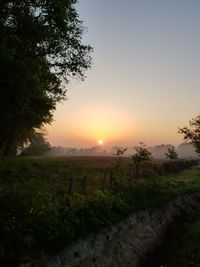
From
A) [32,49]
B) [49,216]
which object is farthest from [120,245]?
[32,49]

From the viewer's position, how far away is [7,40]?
29.4 meters

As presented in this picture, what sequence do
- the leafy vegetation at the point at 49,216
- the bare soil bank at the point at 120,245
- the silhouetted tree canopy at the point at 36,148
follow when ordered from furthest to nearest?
1. the silhouetted tree canopy at the point at 36,148
2. the bare soil bank at the point at 120,245
3. the leafy vegetation at the point at 49,216

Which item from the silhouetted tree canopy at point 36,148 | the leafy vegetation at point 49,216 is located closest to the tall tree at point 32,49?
the leafy vegetation at point 49,216

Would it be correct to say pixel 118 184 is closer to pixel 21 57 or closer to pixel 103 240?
pixel 103 240

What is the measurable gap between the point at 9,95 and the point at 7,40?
15.6 feet

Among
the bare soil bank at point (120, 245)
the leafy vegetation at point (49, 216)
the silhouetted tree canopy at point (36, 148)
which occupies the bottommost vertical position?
the bare soil bank at point (120, 245)

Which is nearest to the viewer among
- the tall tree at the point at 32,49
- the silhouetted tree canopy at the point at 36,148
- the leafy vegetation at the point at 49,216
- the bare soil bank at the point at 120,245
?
the leafy vegetation at the point at 49,216

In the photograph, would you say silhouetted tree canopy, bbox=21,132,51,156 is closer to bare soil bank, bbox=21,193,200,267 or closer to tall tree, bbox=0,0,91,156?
tall tree, bbox=0,0,91,156

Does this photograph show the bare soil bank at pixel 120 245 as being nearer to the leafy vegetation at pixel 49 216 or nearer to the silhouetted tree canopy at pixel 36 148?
the leafy vegetation at pixel 49 216

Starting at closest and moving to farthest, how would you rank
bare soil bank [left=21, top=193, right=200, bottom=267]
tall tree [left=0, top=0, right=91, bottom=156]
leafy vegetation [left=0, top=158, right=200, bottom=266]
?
leafy vegetation [left=0, top=158, right=200, bottom=266]
bare soil bank [left=21, top=193, right=200, bottom=267]
tall tree [left=0, top=0, right=91, bottom=156]

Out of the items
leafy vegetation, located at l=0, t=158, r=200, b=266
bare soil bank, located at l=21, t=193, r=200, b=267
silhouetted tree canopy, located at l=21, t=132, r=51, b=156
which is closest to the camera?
leafy vegetation, located at l=0, t=158, r=200, b=266

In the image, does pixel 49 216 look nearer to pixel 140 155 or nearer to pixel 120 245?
pixel 120 245

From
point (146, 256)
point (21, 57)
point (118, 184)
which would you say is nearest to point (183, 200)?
point (118, 184)

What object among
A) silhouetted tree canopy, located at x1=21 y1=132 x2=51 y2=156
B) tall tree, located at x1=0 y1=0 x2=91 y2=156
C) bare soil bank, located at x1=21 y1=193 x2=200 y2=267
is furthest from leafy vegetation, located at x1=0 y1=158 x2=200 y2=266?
silhouetted tree canopy, located at x1=21 y1=132 x2=51 y2=156
